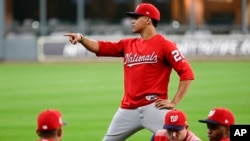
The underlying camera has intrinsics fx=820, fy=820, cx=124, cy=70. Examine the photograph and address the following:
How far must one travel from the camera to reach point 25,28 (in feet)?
118

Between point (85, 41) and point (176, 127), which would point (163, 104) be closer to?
point (85, 41)

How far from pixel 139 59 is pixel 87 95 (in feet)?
38.5

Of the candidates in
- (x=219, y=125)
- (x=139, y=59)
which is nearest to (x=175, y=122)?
(x=219, y=125)

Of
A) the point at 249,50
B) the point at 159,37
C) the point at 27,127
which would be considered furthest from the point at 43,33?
the point at 159,37

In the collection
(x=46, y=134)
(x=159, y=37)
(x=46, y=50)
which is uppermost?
(x=159, y=37)

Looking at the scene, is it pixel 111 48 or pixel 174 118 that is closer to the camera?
pixel 174 118

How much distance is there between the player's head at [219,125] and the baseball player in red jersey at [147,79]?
154 cm

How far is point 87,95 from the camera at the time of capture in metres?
21.2

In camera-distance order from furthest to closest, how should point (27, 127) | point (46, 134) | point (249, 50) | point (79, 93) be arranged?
point (249, 50) → point (79, 93) → point (27, 127) → point (46, 134)

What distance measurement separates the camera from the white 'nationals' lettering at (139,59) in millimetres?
9555

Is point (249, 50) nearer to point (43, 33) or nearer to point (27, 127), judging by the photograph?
point (43, 33)

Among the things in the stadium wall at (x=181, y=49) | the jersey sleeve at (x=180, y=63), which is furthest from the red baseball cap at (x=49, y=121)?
the stadium wall at (x=181, y=49)

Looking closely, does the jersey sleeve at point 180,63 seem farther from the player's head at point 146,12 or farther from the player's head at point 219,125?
the player's head at point 219,125

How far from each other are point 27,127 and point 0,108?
3133 mm
